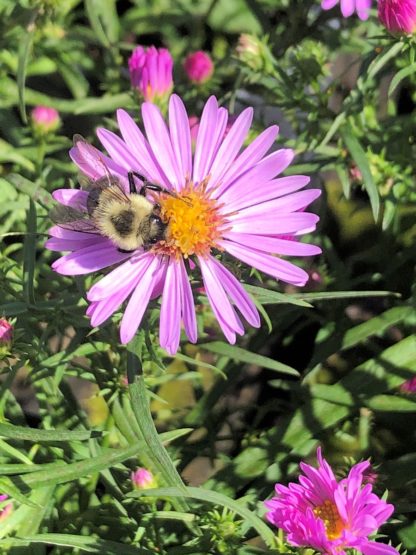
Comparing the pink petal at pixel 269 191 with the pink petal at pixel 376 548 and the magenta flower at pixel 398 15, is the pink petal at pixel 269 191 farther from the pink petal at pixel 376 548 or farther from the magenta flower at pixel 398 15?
the pink petal at pixel 376 548

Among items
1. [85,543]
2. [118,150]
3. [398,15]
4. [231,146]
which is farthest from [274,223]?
[85,543]

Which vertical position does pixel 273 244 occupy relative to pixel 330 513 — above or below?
above

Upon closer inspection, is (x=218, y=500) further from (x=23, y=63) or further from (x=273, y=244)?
(x=23, y=63)

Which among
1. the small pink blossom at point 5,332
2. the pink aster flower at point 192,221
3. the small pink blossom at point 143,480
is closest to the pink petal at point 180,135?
the pink aster flower at point 192,221

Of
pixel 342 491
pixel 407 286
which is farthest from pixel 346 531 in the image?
pixel 407 286

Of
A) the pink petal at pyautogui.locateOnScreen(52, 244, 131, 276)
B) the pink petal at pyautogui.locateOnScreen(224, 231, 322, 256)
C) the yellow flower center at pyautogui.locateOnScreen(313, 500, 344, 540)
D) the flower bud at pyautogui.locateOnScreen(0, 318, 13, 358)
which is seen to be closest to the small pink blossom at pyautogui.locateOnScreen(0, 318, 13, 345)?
the flower bud at pyautogui.locateOnScreen(0, 318, 13, 358)

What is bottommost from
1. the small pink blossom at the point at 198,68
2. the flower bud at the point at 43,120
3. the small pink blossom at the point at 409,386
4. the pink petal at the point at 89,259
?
the small pink blossom at the point at 409,386
